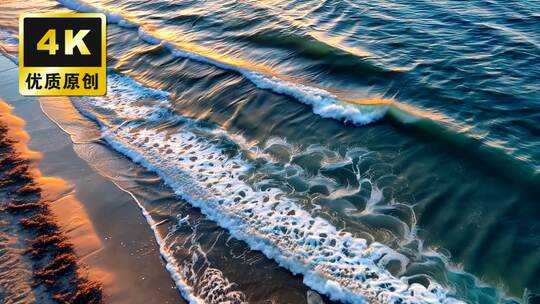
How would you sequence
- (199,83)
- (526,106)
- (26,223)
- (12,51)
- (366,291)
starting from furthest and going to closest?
(12,51), (199,83), (526,106), (26,223), (366,291)

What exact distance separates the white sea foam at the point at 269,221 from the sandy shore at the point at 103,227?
0.97m

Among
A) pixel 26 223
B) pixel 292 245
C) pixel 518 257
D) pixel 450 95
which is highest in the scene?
pixel 450 95

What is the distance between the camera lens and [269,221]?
23.6 ft

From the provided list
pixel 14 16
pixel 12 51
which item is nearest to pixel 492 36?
pixel 12 51

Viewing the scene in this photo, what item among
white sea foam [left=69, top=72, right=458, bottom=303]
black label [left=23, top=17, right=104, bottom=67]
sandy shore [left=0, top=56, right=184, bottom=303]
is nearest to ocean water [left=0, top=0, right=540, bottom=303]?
white sea foam [left=69, top=72, right=458, bottom=303]

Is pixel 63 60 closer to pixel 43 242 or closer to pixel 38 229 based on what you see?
pixel 38 229

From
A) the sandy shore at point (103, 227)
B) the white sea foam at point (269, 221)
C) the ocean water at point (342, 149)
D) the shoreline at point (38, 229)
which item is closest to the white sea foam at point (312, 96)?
the ocean water at point (342, 149)

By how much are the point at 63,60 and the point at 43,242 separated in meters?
5.60

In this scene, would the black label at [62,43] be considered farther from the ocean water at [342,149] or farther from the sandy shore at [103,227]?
the sandy shore at [103,227]

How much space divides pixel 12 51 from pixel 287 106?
10097 millimetres

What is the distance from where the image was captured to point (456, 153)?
26.3 ft

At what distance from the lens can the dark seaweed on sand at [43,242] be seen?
6.14 meters

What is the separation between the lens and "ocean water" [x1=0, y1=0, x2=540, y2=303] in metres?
6.25

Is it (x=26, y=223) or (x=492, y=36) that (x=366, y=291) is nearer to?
(x=26, y=223)
